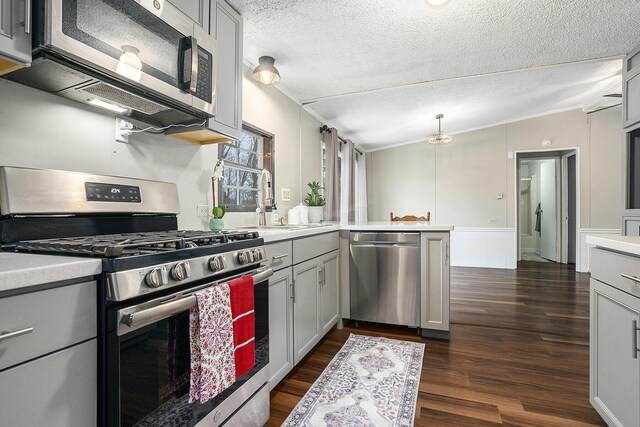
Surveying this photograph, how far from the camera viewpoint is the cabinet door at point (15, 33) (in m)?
0.91

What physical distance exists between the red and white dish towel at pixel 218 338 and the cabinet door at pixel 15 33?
0.89 m

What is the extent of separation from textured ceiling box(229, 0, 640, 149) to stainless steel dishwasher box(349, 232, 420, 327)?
1539 mm

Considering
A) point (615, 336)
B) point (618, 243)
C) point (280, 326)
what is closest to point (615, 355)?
point (615, 336)

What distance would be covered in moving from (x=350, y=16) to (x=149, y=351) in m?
2.23

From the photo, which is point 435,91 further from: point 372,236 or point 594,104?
point 594,104

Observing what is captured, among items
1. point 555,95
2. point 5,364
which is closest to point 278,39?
point 5,364

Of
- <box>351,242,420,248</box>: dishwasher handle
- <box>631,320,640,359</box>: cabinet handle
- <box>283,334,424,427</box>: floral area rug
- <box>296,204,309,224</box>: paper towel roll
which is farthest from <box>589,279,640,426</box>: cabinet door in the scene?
<box>296,204,309,224</box>: paper towel roll

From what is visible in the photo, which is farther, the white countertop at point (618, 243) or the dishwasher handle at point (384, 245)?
the dishwasher handle at point (384, 245)

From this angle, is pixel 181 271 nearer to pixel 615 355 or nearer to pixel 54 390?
pixel 54 390

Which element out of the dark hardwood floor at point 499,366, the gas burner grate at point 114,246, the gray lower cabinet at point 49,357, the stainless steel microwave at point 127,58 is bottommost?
the dark hardwood floor at point 499,366

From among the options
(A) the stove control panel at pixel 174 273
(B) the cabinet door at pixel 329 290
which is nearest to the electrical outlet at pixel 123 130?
(A) the stove control panel at pixel 174 273

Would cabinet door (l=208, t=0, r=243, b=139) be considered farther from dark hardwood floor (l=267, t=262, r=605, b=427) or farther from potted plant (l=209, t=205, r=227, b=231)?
dark hardwood floor (l=267, t=262, r=605, b=427)

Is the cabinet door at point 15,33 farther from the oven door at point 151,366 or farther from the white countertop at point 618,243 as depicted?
the white countertop at point 618,243

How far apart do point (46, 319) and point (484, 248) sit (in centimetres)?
656
